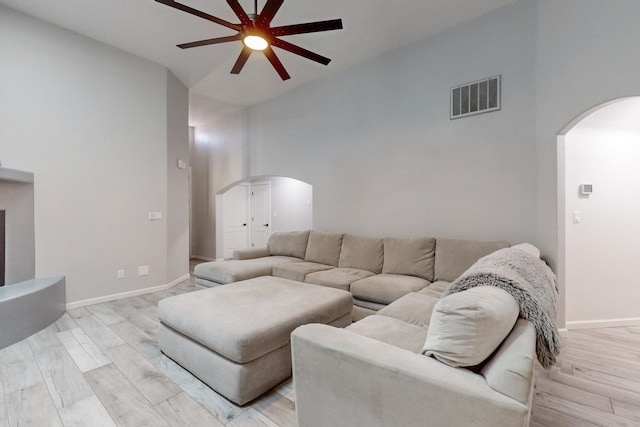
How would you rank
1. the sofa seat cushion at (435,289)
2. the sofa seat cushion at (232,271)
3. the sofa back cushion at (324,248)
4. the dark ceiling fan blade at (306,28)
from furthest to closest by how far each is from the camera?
the sofa back cushion at (324,248), the sofa seat cushion at (232,271), the sofa seat cushion at (435,289), the dark ceiling fan blade at (306,28)

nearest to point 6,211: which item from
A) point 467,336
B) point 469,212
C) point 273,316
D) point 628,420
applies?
point 273,316

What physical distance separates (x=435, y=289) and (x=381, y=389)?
1768 mm

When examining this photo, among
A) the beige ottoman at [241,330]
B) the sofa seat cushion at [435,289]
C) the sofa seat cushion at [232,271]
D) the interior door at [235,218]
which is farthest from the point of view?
the interior door at [235,218]

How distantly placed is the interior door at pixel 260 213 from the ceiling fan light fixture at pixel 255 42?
427 centimetres

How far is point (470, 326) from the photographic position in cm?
103

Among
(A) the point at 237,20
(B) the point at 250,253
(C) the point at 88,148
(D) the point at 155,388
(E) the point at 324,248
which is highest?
(A) the point at 237,20

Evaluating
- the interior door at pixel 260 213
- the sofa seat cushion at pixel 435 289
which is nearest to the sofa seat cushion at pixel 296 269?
the sofa seat cushion at pixel 435 289

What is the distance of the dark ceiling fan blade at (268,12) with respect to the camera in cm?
198

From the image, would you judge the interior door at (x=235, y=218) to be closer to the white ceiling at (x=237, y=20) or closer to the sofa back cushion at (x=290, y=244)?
the sofa back cushion at (x=290, y=244)

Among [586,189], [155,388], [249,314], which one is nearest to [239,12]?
[249,314]

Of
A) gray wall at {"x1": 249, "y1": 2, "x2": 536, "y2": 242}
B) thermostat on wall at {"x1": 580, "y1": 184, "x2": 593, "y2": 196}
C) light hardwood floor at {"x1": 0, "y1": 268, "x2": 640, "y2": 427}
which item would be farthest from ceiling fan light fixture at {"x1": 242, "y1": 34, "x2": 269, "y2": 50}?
thermostat on wall at {"x1": 580, "y1": 184, "x2": 593, "y2": 196}

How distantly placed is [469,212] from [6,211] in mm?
4961

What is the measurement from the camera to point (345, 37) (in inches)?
133

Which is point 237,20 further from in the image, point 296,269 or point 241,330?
point 241,330
